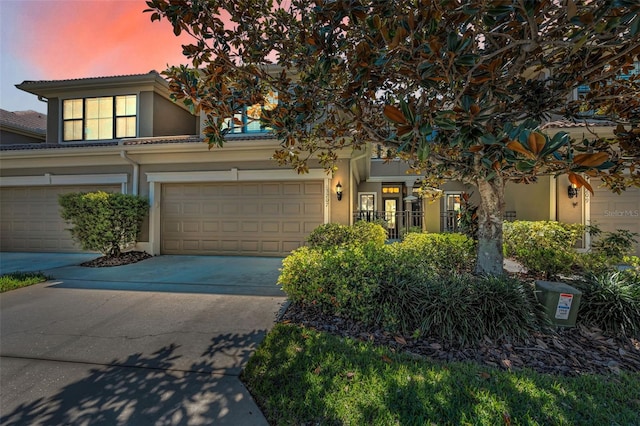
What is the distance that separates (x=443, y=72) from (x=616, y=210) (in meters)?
9.15

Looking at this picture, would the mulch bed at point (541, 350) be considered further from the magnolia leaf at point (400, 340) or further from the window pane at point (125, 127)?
the window pane at point (125, 127)

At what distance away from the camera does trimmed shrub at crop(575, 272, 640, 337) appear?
10.6ft

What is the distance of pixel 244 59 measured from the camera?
365cm

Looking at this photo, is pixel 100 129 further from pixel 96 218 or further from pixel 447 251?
pixel 447 251

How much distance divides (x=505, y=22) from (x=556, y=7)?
400 millimetres

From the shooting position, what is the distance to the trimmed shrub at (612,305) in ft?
10.6

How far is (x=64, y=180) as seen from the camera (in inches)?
360

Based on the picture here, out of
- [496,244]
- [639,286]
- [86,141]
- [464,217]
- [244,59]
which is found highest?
[86,141]

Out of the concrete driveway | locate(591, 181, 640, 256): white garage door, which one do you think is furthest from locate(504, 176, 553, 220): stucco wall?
the concrete driveway

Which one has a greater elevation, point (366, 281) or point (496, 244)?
point (496, 244)

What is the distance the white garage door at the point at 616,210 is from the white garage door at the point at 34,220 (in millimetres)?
14833

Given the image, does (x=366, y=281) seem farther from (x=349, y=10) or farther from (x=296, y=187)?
(x=296, y=187)

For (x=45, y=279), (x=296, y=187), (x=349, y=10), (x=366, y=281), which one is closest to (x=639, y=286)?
(x=366, y=281)

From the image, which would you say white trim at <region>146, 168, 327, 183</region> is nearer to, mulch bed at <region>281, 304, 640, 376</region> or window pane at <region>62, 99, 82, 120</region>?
window pane at <region>62, 99, 82, 120</region>
